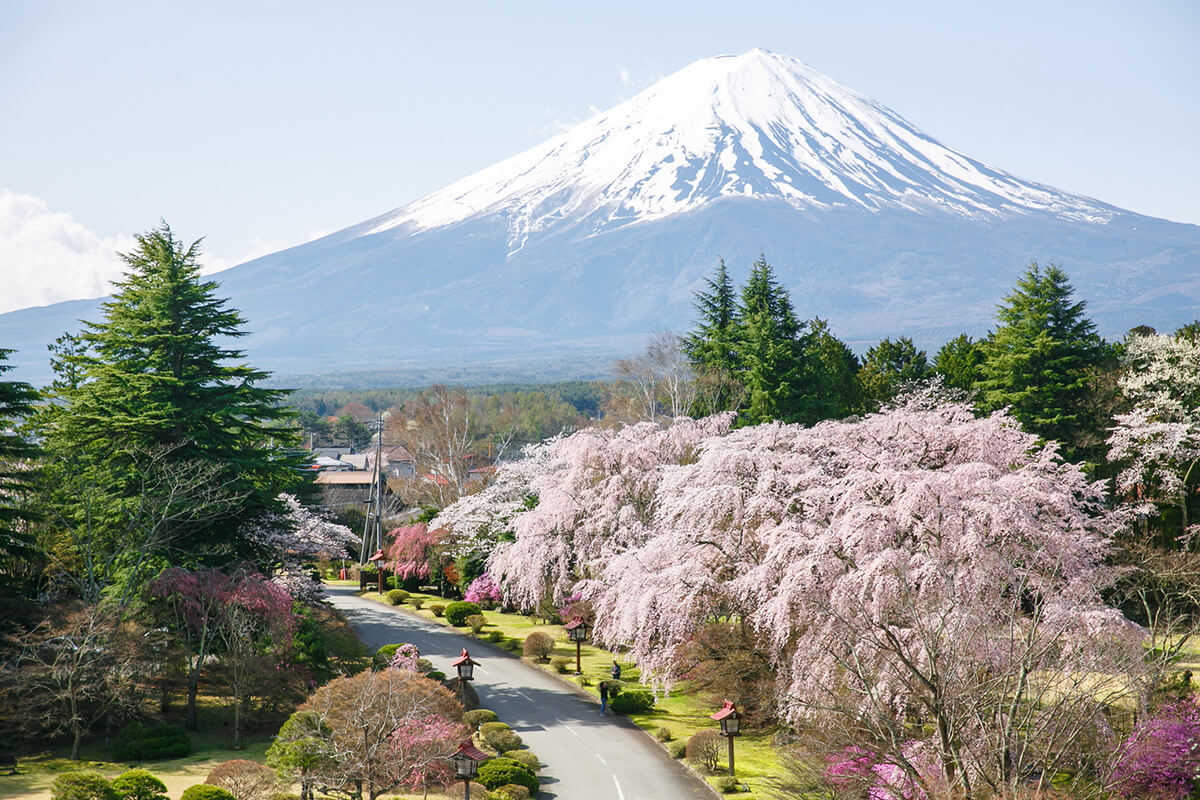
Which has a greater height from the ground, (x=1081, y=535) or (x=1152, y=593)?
(x=1081, y=535)

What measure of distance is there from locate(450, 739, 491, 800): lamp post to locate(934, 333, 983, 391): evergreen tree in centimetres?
3309

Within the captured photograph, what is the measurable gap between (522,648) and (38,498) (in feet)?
59.7

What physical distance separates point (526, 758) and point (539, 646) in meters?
12.7

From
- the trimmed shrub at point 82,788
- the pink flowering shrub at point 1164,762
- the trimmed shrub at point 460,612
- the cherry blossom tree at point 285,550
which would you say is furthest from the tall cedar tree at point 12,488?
the pink flowering shrub at point 1164,762

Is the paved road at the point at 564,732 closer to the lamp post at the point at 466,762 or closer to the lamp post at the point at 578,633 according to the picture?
the lamp post at the point at 578,633

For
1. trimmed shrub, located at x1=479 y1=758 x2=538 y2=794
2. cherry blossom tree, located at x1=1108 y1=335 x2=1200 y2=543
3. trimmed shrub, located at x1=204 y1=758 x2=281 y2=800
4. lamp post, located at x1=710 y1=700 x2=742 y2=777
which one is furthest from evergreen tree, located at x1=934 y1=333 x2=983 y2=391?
trimmed shrub, located at x1=204 y1=758 x2=281 y2=800

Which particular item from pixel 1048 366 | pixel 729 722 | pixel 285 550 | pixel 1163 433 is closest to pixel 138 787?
pixel 729 722

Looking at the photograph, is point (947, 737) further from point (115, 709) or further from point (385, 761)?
point (115, 709)

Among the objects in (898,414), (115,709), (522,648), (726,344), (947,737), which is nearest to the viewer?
(947,737)

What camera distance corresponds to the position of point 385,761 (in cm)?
2206

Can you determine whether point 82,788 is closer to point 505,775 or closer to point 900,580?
point 505,775

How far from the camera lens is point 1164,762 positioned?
2017 centimetres

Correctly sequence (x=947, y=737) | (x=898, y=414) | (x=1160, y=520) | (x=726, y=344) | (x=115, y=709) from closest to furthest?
(x=947, y=737), (x=115, y=709), (x=898, y=414), (x=1160, y=520), (x=726, y=344)

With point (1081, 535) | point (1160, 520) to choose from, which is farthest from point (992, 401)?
point (1081, 535)
